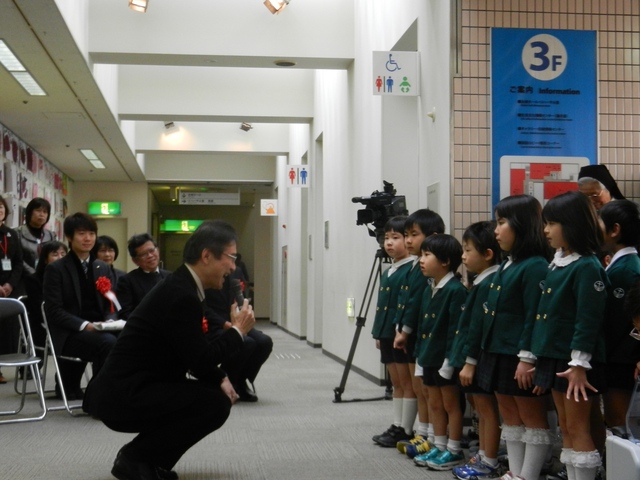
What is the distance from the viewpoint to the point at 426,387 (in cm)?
420

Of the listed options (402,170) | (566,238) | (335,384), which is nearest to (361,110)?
(402,170)

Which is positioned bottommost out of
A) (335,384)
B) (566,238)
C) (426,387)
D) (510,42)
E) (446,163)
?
(335,384)

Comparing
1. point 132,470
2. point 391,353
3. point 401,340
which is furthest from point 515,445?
point 132,470

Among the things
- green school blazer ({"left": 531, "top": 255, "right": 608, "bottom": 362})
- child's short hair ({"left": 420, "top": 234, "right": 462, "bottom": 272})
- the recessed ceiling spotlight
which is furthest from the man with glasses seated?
the recessed ceiling spotlight

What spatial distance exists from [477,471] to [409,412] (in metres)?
0.87

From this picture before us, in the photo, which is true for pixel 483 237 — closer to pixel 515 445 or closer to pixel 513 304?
pixel 513 304

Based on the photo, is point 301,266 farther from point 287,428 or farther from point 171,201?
point 171,201

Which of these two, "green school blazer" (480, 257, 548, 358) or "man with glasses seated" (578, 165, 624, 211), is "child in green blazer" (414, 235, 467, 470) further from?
"man with glasses seated" (578, 165, 624, 211)

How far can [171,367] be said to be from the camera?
3.47 metres

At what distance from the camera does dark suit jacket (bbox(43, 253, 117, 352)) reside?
5.67 metres

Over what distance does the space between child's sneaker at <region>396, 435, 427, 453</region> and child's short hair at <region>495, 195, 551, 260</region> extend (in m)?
1.24

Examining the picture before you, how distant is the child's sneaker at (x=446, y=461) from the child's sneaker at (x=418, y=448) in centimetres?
17

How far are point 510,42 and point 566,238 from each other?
2.22 metres

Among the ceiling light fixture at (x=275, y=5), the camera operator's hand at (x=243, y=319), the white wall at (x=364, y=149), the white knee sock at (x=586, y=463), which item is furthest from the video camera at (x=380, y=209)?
the ceiling light fixture at (x=275, y=5)
